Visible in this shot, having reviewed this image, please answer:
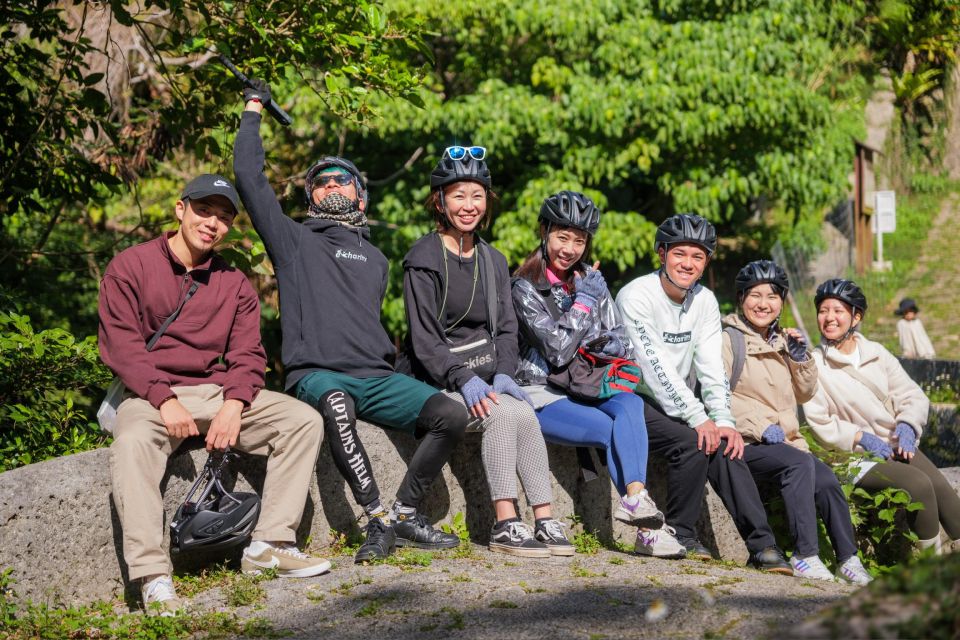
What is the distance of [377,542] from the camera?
495 centimetres

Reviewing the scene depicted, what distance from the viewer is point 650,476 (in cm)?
614

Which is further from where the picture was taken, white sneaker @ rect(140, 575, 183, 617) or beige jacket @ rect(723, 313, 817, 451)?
beige jacket @ rect(723, 313, 817, 451)

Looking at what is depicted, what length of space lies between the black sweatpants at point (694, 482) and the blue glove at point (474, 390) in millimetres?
1066

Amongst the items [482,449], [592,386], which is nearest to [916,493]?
[592,386]

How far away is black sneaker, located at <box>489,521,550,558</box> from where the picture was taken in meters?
5.18

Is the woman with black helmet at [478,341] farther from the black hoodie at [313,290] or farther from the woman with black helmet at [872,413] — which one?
the woman with black helmet at [872,413]

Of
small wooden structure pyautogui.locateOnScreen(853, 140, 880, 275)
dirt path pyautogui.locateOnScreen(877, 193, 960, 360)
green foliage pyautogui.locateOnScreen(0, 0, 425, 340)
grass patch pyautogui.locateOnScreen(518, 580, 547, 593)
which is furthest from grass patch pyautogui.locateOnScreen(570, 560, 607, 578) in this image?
small wooden structure pyautogui.locateOnScreen(853, 140, 880, 275)

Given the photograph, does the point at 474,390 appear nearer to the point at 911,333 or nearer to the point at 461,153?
the point at 461,153

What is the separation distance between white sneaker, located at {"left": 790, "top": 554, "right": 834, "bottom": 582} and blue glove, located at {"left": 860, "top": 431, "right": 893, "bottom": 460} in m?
1.08

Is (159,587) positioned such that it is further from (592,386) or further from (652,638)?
(592,386)

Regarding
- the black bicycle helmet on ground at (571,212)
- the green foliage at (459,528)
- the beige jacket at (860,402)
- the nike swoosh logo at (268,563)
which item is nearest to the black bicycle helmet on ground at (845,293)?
the beige jacket at (860,402)

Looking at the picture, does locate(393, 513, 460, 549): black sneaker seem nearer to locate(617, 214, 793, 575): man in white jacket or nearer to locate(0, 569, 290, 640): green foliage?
locate(0, 569, 290, 640): green foliage

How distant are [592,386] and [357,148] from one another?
9.48m

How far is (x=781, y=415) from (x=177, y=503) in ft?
11.6
